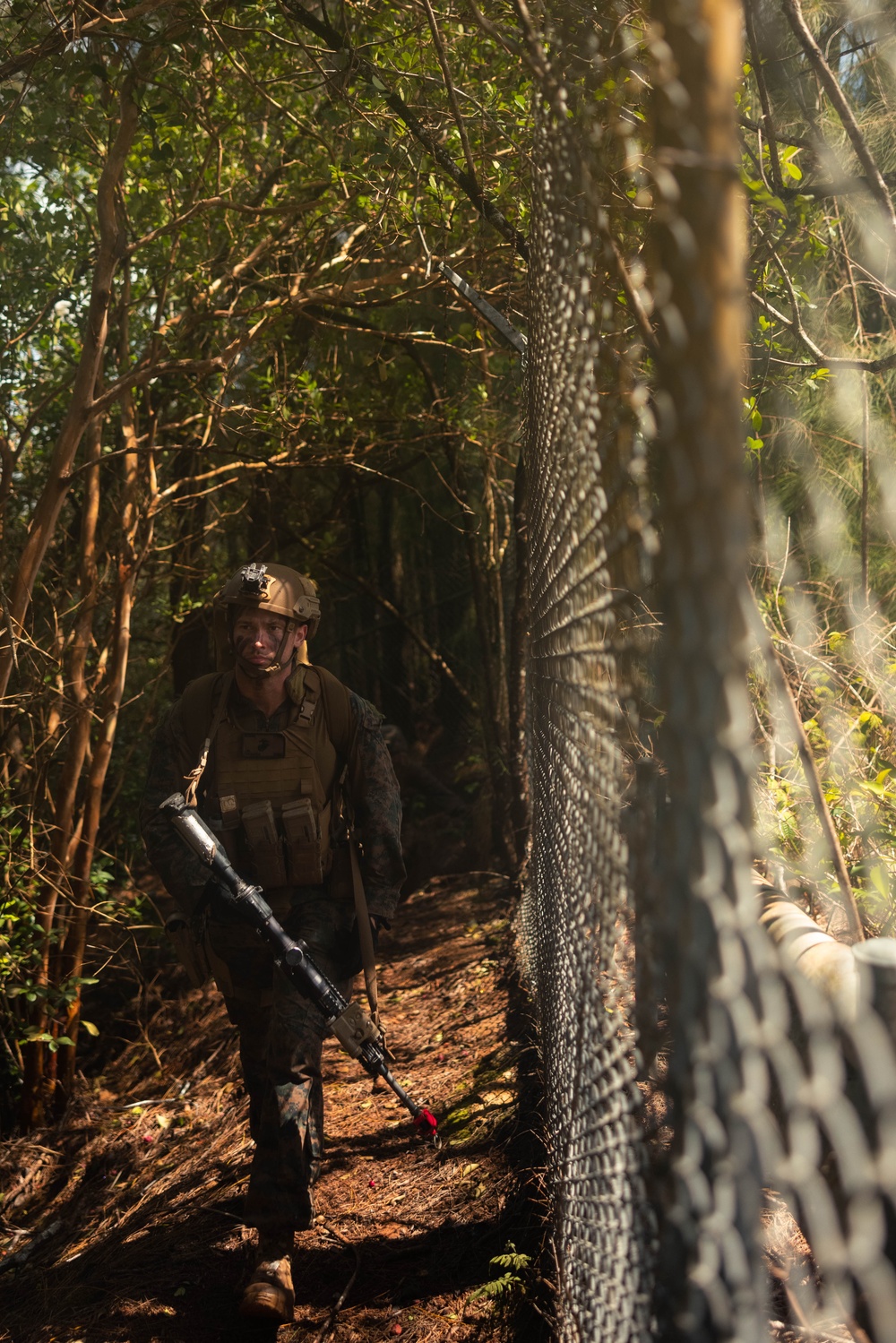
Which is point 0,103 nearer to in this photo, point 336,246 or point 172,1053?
point 336,246

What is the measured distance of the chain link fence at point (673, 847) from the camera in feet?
2.28

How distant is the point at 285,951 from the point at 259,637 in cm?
97

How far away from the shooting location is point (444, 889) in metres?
7.11

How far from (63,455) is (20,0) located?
1.51 m

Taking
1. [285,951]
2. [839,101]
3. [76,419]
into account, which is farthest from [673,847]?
[76,419]

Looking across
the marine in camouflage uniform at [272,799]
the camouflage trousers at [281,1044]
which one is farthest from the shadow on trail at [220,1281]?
the marine in camouflage uniform at [272,799]

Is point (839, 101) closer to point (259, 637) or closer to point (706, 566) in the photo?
point (706, 566)

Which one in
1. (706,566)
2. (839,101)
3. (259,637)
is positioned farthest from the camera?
(259,637)

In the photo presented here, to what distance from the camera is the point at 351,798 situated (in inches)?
145

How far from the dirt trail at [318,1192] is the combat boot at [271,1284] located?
0.08m

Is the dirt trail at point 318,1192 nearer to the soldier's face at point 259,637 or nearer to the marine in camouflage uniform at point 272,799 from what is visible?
the marine in camouflage uniform at point 272,799

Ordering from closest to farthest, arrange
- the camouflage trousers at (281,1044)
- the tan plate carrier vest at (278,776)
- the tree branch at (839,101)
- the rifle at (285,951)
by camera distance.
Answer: the tree branch at (839,101) < the camouflage trousers at (281,1044) < the rifle at (285,951) < the tan plate carrier vest at (278,776)

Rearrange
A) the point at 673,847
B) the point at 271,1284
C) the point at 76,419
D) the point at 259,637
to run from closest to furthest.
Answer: the point at 673,847
the point at 271,1284
the point at 259,637
the point at 76,419

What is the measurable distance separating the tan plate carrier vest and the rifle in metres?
0.20
